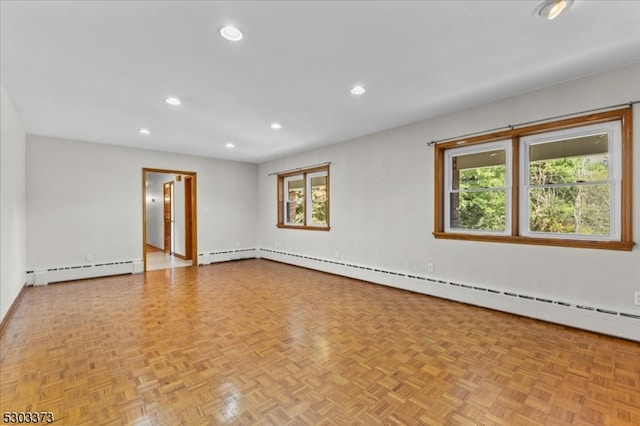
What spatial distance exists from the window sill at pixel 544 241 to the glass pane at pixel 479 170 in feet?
2.07

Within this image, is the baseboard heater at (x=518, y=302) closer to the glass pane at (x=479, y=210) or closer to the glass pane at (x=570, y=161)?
the glass pane at (x=479, y=210)

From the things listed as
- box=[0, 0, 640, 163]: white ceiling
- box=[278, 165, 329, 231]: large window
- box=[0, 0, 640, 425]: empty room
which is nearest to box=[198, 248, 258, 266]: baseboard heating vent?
box=[0, 0, 640, 425]: empty room

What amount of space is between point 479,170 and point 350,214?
6.89 feet

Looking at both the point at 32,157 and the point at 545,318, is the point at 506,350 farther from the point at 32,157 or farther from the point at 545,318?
the point at 32,157

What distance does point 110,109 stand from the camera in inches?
137

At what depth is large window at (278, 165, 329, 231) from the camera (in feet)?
18.7

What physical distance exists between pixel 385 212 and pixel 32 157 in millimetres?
5591

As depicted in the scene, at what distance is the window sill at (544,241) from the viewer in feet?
8.45

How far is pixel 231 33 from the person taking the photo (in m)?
2.03

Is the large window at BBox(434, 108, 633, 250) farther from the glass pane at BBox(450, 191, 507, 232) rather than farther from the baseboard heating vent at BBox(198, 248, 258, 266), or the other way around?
the baseboard heating vent at BBox(198, 248, 258, 266)

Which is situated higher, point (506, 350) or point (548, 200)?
point (548, 200)

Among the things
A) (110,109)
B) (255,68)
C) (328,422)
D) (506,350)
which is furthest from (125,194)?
(506,350)

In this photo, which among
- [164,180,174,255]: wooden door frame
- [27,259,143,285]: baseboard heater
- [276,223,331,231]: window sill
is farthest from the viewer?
[164,180,174,255]: wooden door frame

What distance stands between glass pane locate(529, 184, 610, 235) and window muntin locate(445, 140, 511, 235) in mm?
284
